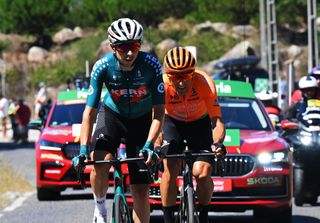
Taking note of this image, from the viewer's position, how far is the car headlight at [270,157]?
13109mm

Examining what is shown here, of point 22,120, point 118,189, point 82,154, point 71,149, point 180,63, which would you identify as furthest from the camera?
point 22,120

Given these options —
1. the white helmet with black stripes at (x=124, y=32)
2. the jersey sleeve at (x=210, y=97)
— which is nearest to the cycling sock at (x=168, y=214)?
the jersey sleeve at (x=210, y=97)

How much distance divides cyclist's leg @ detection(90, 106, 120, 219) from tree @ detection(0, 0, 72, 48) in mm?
65298

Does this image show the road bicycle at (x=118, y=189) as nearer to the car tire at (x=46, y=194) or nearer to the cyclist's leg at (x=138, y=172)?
the cyclist's leg at (x=138, y=172)

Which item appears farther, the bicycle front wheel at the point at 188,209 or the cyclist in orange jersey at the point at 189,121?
the cyclist in orange jersey at the point at 189,121

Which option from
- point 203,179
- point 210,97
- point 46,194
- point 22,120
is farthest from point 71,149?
point 22,120

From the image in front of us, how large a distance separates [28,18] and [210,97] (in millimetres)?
64513

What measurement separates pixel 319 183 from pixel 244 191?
3437mm

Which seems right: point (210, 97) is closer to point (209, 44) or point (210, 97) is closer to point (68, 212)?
point (68, 212)

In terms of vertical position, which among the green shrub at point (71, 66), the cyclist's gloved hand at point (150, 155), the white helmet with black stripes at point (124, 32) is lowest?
the green shrub at point (71, 66)

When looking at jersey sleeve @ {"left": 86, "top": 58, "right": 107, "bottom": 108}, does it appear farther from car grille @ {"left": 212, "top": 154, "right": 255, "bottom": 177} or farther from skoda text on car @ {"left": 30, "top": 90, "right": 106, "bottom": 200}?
skoda text on car @ {"left": 30, "top": 90, "right": 106, "bottom": 200}

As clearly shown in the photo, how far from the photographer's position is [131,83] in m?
9.39

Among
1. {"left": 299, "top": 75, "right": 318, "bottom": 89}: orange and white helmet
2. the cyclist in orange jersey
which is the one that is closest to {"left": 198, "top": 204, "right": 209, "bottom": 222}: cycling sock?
the cyclist in orange jersey

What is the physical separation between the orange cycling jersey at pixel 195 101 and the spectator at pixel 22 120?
1102 inches
